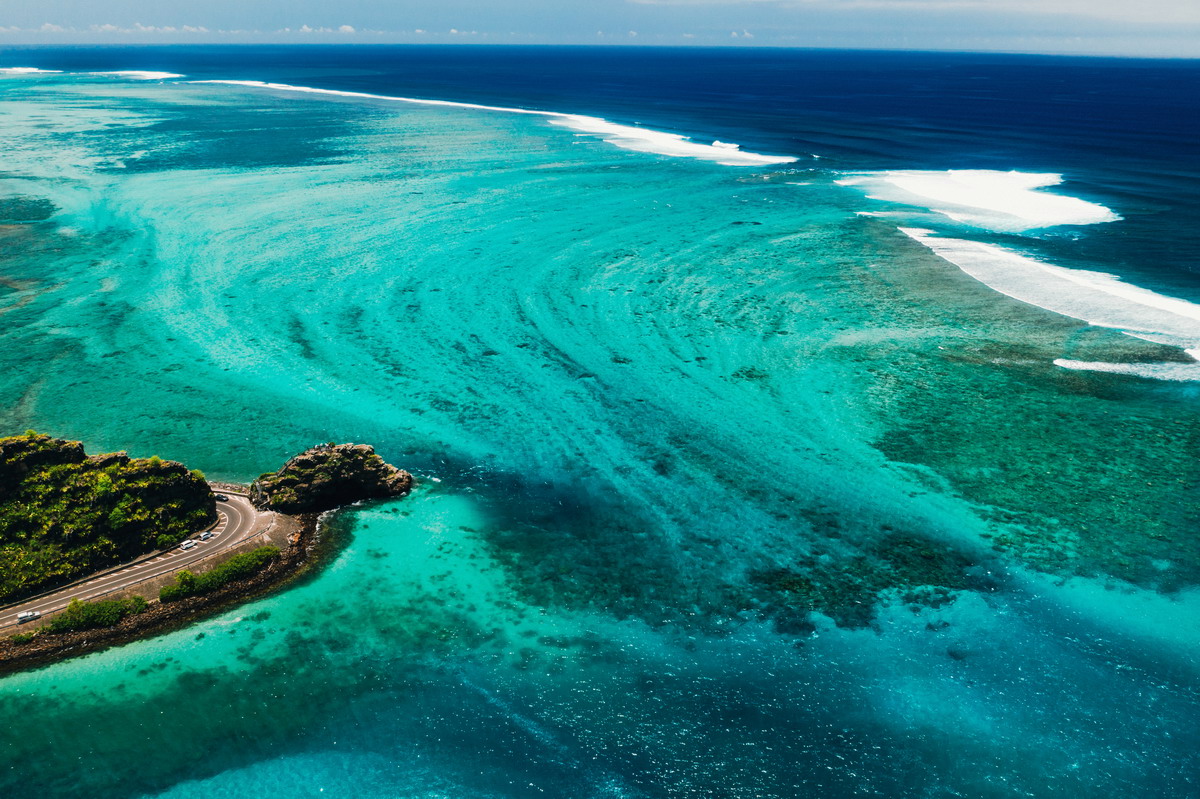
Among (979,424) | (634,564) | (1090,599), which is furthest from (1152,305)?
(634,564)

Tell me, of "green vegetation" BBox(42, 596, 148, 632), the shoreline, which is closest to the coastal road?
"green vegetation" BBox(42, 596, 148, 632)

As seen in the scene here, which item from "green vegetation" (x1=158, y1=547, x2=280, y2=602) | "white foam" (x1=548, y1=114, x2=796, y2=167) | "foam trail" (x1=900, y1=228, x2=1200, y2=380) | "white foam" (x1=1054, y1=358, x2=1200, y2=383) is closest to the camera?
"green vegetation" (x1=158, y1=547, x2=280, y2=602)

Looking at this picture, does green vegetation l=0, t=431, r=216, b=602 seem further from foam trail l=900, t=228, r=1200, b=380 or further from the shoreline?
foam trail l=900, t=228, r=1200, b=380

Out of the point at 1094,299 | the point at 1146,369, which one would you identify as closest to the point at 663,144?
the point at 1094,299

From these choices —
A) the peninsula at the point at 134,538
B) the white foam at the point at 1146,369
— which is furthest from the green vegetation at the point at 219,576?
the white foam at the point at 1146,369

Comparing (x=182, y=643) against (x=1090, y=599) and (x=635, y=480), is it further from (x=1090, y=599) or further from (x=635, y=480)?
(x=1090, y=599)

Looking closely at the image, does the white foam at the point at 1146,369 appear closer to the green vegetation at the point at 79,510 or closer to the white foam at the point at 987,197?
the white foam at the point at 987,197

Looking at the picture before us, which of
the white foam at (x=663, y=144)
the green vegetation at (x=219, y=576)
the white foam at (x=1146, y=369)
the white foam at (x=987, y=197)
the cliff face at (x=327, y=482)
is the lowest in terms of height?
the green vegetation at (x=219, y=576)
